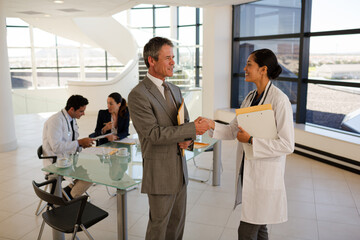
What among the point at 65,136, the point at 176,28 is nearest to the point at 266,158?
the point at 65,136

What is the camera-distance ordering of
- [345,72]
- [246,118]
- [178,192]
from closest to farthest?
[246,118], [178,192], [345,72]

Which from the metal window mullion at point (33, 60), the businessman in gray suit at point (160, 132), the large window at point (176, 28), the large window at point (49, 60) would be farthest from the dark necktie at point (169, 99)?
the metal window mullion at point (33, 60)

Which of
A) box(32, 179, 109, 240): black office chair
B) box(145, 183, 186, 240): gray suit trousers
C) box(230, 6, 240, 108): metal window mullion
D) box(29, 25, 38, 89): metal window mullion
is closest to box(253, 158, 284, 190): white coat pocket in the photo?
box(145, 183, 186, 240): gray suit trousers

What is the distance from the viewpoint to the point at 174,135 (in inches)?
81.7

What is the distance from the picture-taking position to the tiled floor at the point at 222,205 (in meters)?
3.44

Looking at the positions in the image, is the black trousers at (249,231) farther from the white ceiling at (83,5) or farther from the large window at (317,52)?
the white ceiling at (83,5)

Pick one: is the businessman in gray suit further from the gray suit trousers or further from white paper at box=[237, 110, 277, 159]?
white paper at box=[237, 110, 277, 159]

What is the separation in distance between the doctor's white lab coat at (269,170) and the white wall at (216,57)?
599cm

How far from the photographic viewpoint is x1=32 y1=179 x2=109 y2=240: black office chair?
2516 millimetres

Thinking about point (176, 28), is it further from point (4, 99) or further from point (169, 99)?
point (169, 99)

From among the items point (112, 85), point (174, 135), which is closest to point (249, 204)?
point (174, 135)

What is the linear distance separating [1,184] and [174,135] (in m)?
3.77

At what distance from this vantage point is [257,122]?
2.20 m

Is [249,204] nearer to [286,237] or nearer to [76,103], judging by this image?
[286,237]
